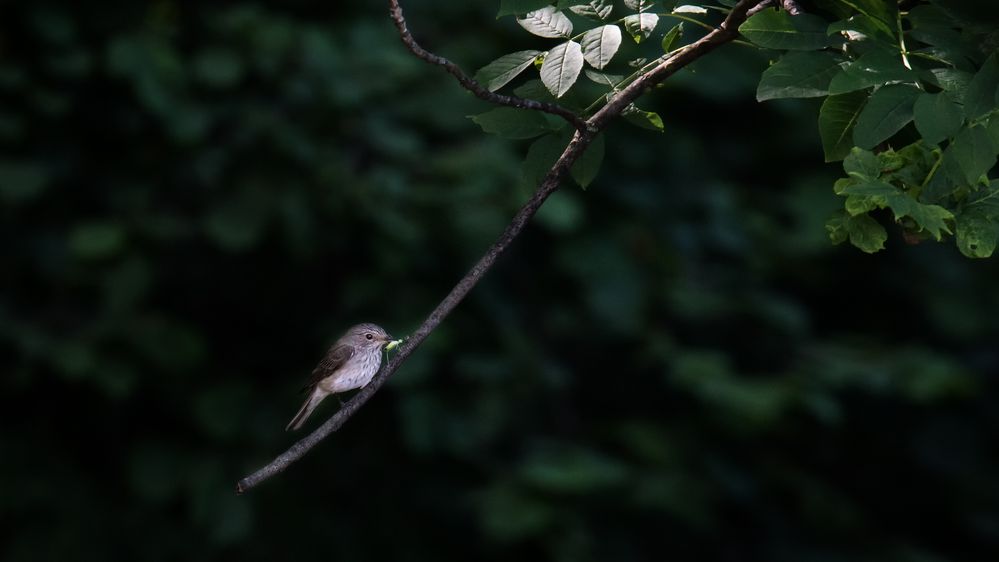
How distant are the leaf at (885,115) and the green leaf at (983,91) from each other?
0.27 feet

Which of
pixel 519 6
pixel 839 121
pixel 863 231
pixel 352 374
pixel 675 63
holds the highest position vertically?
pixel 519 6

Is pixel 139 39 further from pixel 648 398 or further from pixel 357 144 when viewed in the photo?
pixel 648 398

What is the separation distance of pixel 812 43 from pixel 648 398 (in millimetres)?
5507

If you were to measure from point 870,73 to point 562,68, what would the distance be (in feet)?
1.45

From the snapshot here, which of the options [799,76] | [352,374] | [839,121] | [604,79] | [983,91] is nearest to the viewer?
[983,91]

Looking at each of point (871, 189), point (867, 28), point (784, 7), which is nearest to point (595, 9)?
point (784, 7)

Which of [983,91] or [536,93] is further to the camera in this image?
[536,93]

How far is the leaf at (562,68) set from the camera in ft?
5.96

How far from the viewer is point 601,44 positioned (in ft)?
6.04

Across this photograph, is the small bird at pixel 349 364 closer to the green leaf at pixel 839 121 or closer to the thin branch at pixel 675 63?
the thin branch at pixel 675 63

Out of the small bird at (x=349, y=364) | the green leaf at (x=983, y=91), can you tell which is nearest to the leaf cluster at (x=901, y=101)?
the green leaf at (x=983, y=91)

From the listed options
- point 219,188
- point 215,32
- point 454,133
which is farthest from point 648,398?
point 215,32

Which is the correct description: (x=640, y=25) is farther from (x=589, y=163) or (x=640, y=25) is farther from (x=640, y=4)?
(x=589, y=163)

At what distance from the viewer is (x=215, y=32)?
6.40 m
